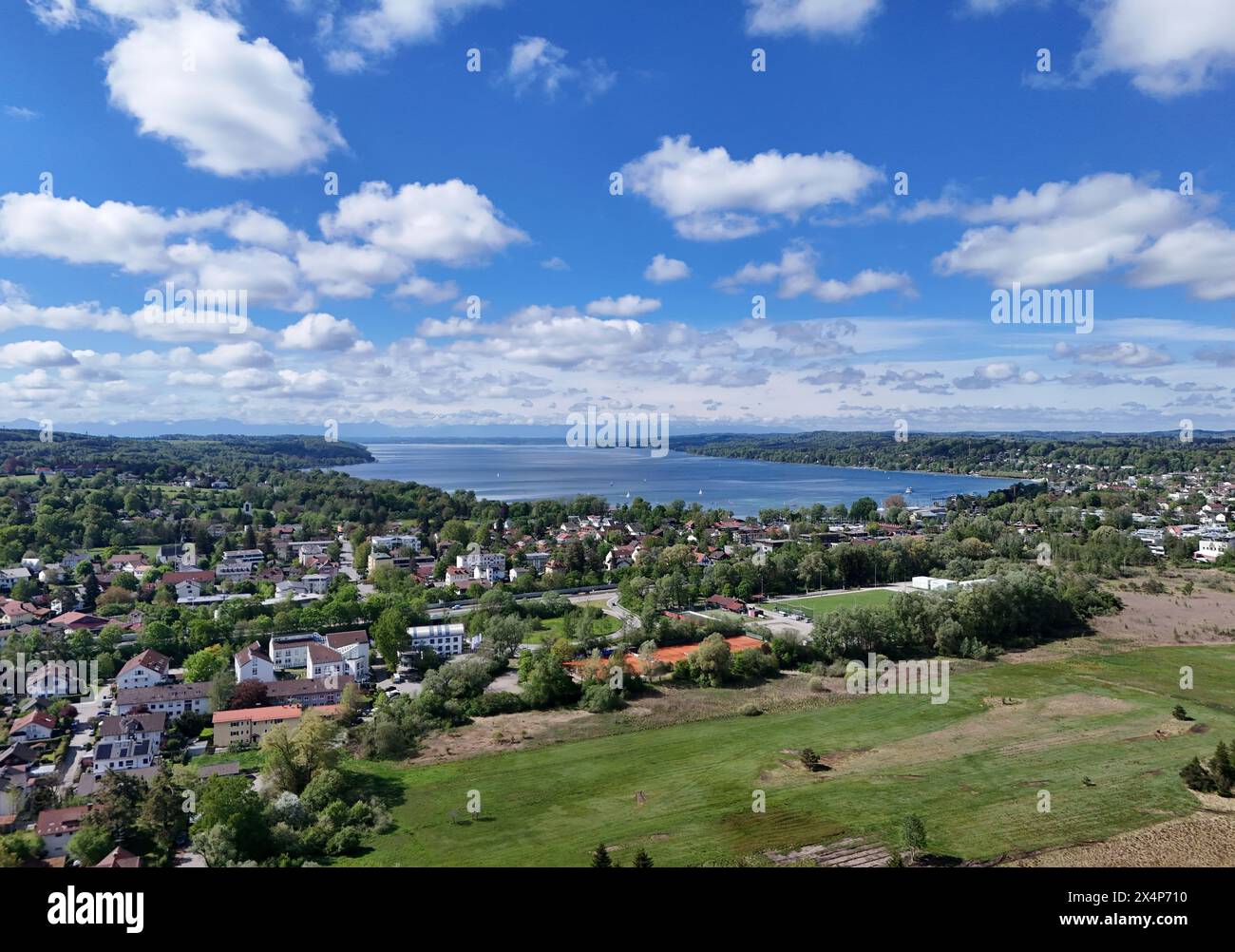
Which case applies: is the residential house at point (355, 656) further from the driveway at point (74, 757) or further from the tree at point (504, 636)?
the driveway at point (74, 757)

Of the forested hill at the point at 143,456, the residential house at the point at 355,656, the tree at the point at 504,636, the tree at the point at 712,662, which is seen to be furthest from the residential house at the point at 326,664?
the forested hill at the point at 143,456

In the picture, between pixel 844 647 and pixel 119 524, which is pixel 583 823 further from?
pixel 119 524

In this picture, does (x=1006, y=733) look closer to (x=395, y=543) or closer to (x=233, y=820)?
(x=233, y=820)

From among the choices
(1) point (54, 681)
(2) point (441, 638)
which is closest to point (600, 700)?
(2) point (441, 638)

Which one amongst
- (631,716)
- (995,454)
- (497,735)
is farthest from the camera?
(995,454)

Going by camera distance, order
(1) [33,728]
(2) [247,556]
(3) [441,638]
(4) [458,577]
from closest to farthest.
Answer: (1) [33,728], (3) [441,638], (4) [458,577], (2) [247,556]

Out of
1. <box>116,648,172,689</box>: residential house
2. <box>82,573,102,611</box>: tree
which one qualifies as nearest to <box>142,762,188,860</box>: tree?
<box>116,648,172,689</box>: residential house
